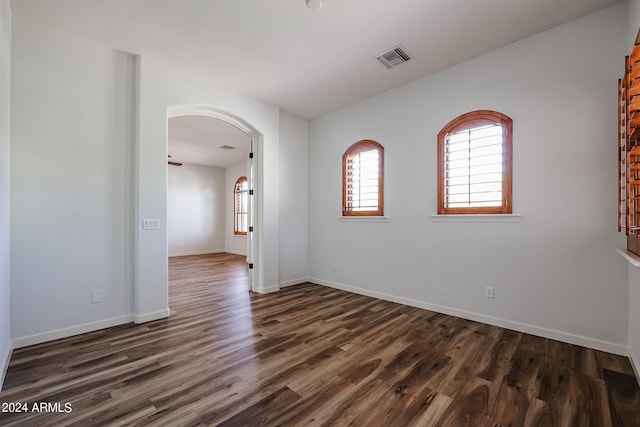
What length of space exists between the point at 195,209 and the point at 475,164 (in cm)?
863

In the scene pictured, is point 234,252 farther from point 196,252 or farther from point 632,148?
point 632,148

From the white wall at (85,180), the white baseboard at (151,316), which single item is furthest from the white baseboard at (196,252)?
the white wall at (85,180)

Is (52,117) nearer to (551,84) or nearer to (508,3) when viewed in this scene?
(508,3)

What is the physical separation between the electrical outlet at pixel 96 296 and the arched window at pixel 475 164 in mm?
3906

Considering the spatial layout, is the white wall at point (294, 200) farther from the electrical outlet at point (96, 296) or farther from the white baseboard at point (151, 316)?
the electrical outlet at point (96, 296)

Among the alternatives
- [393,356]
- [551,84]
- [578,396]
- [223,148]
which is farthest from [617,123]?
[223,148]

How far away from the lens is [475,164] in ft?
10.4

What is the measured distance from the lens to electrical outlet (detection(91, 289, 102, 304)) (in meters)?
2.93

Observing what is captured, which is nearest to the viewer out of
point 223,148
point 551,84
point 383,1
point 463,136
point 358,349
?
point 383,1

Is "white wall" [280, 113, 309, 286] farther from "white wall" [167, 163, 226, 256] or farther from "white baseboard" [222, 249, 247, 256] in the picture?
"white wall" [167, 163, 226, 256]

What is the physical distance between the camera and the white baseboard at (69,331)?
8.39 ft

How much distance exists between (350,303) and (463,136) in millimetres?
2530

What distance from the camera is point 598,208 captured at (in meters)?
2.46

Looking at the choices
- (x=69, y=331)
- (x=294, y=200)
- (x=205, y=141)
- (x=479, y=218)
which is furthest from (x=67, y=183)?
(x=479, y=218)
